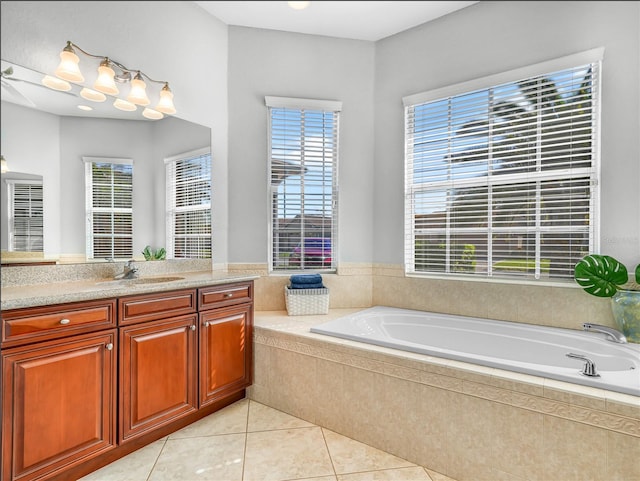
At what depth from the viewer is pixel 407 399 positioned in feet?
5.49

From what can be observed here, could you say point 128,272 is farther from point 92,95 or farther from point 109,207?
point 92,95

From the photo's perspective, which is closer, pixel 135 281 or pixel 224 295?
pixel 135 281

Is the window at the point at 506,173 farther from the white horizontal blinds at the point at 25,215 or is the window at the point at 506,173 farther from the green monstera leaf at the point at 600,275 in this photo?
the white horizontal blinds at the point at 25,215

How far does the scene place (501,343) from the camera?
83.2 inches

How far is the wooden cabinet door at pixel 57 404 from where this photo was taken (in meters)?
1.30

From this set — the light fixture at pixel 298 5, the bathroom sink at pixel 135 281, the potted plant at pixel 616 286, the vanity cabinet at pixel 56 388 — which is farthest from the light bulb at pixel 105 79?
the potted plant at pixel 616 286

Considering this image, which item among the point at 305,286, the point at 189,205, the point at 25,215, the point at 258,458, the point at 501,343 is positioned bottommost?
the point at 258,458

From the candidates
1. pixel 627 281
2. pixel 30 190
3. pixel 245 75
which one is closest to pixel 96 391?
pixel 30 190

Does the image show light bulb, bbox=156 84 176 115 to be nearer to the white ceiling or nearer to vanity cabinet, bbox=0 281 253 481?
vanity cabinet, bbox=0 281 253 481

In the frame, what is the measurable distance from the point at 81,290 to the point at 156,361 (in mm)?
514

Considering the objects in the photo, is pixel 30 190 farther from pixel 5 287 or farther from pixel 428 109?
pixel 428 109

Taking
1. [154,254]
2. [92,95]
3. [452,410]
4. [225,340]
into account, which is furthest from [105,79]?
[452,410]

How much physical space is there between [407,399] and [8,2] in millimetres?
2124

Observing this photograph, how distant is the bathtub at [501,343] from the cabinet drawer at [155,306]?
2.44ft
